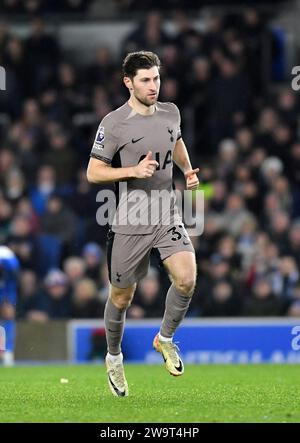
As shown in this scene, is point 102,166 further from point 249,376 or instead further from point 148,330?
point 148,330

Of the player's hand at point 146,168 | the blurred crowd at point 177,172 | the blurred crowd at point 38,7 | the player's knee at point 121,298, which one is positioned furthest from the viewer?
the blurred crowd at point 38,7

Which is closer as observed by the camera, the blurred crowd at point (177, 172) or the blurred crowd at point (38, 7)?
the blurred crowd at point (177, 172)

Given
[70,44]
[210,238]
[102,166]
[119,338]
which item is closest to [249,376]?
[119,338]

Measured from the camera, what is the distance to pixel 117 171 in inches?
337

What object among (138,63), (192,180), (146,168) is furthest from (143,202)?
(138,63)

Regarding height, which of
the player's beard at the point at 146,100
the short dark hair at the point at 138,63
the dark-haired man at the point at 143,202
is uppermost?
the short dark hair at the point at 138,63

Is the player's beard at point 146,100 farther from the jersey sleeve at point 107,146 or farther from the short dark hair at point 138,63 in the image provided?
the jersey sleeve at point 107,146

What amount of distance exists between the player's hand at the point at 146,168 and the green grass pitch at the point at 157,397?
1479mm

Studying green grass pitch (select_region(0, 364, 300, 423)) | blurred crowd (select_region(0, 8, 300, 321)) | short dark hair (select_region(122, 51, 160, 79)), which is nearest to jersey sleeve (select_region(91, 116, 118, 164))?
short dark hair (select_region(122, 51, 160, 79))

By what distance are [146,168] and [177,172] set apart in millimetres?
10359

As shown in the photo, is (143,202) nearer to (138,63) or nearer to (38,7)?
(138,63)

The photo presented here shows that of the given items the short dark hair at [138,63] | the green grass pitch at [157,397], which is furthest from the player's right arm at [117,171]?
the green grass pitch at [157,397]

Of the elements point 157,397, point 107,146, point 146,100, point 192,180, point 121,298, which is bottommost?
point 157,397

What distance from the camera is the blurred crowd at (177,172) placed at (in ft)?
54.2
